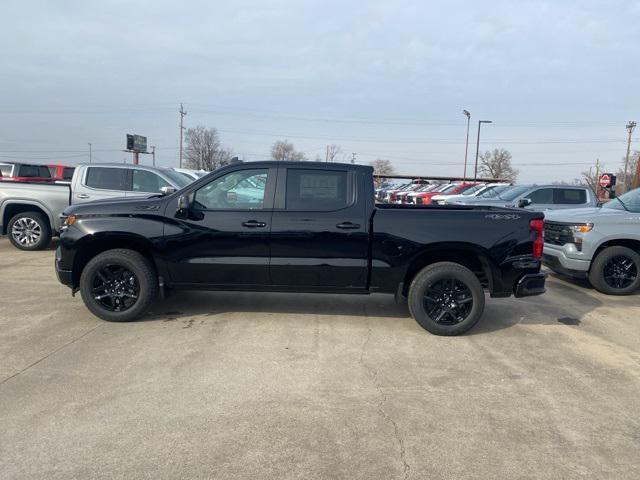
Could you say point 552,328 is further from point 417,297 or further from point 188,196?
point 188,196

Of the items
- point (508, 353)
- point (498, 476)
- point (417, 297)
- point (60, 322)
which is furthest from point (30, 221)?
point (498, 476)

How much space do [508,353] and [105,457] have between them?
374 cm

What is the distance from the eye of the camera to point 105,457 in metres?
2.95

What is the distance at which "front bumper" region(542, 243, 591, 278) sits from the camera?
7488 millimetres

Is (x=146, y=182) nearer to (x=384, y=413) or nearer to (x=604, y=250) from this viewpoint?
(x=384, y=413)

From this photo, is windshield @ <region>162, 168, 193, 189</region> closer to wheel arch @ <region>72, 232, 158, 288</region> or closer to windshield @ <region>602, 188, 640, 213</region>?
wheel arch @ <region>72, 232, 158, 288</region>

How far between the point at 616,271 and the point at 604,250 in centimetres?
38

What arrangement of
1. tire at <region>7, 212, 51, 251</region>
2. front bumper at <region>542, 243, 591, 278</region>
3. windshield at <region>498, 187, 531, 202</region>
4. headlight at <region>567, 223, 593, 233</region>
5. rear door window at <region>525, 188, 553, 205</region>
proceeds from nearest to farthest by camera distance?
A: headlight at <region>567, 223, 593, 233</region>, front bumper at <region>542, 243, 591, 278</region>, tire at <region>7, 212, 51, 251</region>, rear door window at <region>525, 188, 553, 205</region>, windshield at <region>498, 187, 531, 202</region>

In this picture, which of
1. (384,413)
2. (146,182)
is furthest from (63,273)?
(146,182)

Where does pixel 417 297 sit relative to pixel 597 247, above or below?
below

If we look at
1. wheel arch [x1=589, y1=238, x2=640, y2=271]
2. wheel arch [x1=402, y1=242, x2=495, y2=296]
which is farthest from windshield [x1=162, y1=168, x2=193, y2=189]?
wheel arch [x1=589, y1=238, x2=640, y2=271]

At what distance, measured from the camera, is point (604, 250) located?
7484 millimetres

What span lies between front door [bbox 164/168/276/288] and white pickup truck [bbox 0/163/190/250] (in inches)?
191

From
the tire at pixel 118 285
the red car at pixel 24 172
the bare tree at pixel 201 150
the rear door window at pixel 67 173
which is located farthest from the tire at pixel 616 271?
the bare tree at pixel 201 150
